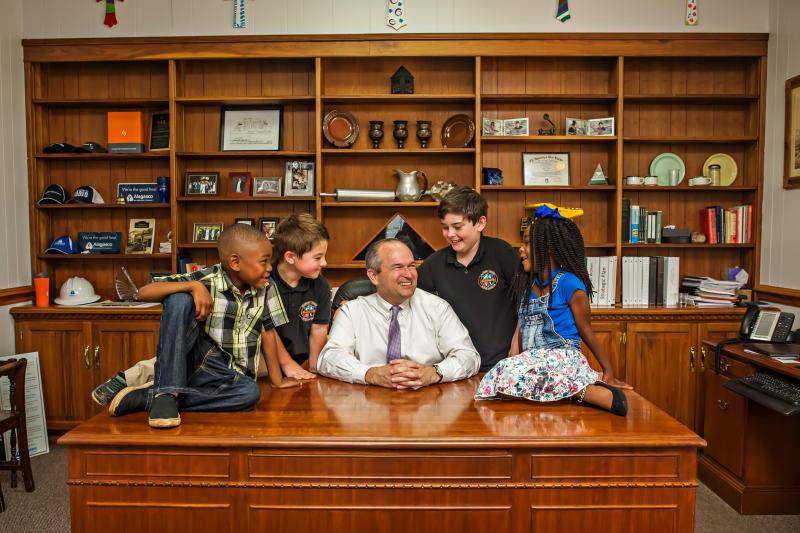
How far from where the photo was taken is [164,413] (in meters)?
1.81

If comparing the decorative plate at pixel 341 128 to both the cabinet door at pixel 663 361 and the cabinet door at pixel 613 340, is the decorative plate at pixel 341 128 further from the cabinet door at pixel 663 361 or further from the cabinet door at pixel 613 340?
the cabinet door at pixel 663 361

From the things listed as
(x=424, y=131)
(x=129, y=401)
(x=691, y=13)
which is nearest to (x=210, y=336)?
(x=129, y=401)

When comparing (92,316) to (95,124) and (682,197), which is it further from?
(682,197)

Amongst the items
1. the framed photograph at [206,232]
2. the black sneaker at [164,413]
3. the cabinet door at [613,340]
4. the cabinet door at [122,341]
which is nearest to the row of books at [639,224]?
the cabinet door at [613,340]

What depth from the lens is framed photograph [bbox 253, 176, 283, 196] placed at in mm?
4438

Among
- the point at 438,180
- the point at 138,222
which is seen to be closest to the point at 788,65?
the point at 438,180

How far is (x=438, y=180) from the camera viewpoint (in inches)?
176

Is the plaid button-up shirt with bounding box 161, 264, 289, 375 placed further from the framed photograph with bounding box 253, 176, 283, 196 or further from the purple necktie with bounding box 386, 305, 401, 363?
the framed photograph with bounding box 253, 176, 283, 196

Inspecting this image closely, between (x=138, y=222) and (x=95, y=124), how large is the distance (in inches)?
31.5

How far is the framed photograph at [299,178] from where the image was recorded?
4395 mm

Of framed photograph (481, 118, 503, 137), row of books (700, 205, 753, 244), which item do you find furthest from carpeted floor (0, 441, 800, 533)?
A: framed photograph (481, 118, 503, 137)

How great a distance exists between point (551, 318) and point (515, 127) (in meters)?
2.32

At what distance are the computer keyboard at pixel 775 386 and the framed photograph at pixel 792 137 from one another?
153cm

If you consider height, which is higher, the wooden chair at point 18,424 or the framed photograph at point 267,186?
the framed photograph at point 267,186
